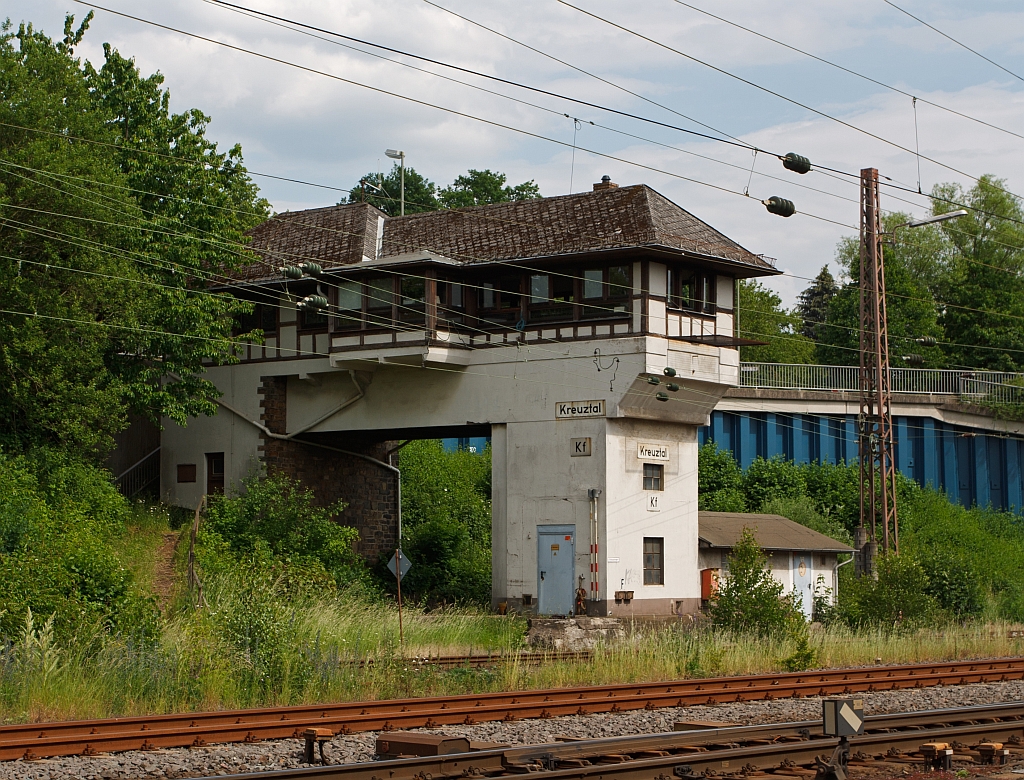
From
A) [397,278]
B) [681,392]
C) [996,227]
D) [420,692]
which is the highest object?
[996,227]

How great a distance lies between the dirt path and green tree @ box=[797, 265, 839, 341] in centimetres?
5702

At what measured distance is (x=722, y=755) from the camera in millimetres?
12688

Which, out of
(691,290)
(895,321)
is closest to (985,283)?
(895,321)

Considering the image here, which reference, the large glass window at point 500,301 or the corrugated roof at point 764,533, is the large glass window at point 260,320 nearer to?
the large glass window at point 500,301

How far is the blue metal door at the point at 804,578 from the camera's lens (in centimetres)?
3825

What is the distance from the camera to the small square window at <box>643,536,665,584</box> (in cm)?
3347

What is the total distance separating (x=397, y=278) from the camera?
34625 mm

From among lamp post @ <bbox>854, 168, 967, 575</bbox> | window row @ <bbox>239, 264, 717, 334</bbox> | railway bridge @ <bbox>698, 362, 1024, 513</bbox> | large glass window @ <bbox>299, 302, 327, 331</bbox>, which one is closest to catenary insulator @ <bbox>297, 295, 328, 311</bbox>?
window row @ <bbox>239, 264, 717, 334</bbox>

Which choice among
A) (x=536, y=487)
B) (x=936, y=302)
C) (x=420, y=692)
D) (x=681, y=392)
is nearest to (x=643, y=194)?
(x=681, y=392)

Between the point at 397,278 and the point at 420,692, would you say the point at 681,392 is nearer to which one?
the point at 397,278

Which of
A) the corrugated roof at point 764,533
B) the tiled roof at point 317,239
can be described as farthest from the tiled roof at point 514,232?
the corrugated roof at point 764,533

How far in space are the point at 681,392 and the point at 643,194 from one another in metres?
5.07

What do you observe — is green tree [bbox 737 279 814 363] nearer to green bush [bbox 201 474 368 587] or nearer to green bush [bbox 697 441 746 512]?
green bush [bbox 697 441 746 512]

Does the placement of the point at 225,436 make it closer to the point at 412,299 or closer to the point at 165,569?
the point at 165,569
